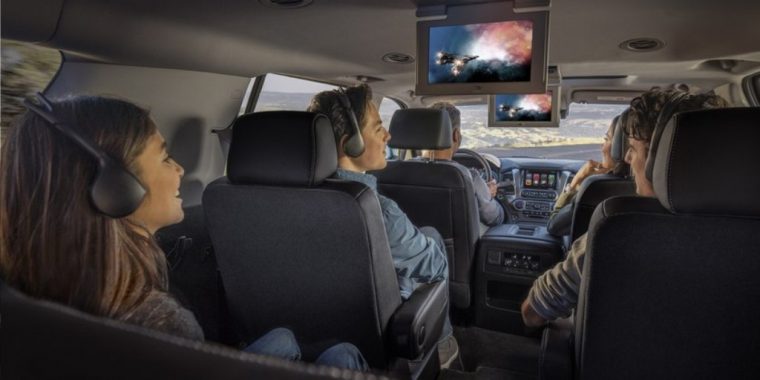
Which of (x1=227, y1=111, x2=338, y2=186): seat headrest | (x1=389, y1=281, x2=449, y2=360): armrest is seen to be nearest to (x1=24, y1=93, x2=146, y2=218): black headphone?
(x1=227, y1=111, x2=338, y2=186): seat headrest

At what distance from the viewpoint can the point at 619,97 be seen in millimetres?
4410

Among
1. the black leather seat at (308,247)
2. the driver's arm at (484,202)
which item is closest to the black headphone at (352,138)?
the black leather seat at (308,247)

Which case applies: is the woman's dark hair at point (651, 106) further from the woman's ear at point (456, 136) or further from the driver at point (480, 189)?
the woman's ear at point (456, 136)

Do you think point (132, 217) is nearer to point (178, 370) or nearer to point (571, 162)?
point (178, 370)

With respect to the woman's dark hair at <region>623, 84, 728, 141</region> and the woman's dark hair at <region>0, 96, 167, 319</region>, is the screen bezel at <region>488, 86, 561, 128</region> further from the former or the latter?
the woman's dark hair at <region>0, 96, 167, 319</region>

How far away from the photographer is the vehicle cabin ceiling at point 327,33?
208 cm

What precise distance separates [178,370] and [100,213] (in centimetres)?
48

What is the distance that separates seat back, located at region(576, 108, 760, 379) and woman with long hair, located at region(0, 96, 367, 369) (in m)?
0.94

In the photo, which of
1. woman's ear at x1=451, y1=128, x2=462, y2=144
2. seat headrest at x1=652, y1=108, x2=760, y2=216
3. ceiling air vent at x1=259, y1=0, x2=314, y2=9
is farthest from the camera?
woman's ear at x1=451, y1=128, x2=462, y2=144

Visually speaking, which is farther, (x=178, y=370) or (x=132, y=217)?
(x=132, y=217)

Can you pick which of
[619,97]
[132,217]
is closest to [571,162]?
[619,97]

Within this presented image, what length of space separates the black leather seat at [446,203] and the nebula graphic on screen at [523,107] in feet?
4.18

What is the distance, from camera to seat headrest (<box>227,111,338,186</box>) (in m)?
1.53

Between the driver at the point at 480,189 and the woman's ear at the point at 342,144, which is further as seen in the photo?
the driver at the point at 480,189
